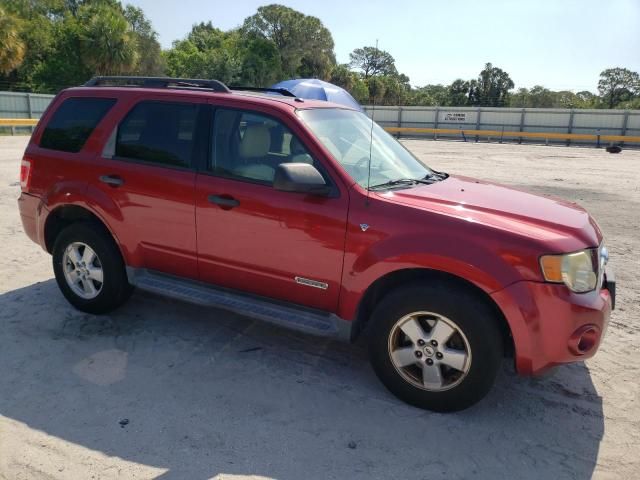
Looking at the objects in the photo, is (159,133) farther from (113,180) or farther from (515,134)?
(515,134)

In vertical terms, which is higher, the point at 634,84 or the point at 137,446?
the point at 634,84

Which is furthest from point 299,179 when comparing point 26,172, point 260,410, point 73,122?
point 26,172

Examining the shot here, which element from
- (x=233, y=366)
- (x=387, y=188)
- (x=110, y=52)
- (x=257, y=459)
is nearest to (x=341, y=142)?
(x=387, y=188)

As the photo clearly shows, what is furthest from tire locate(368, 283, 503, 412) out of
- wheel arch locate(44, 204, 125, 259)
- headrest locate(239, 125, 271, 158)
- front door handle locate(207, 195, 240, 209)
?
wheel arch locate(44, 204, 125, 259)

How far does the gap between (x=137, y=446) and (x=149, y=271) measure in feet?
5.47

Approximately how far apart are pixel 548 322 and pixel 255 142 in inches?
89.0

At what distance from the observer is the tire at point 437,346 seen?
303 centimetres

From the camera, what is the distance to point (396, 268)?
3.18 meters

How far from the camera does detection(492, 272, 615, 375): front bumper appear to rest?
2889mm

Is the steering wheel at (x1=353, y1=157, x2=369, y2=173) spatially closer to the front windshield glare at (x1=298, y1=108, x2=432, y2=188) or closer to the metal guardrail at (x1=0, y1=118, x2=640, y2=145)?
the front windshield glare at (x1=298, y1=108, x2=432, y2=188)

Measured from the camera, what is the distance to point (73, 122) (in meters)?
4.47

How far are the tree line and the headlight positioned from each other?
5.56 feet

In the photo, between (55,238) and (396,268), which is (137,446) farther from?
(55,238)

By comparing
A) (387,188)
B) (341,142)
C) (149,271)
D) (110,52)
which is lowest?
(149,271)
